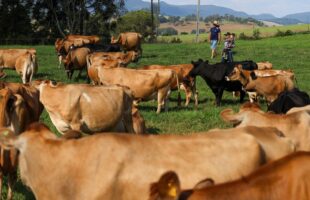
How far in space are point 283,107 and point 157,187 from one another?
23.2 feet

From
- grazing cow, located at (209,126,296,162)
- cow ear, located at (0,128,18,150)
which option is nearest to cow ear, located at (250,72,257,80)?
grazing cow, located at (209,126,296,162)

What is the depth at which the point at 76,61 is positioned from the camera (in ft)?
74.8

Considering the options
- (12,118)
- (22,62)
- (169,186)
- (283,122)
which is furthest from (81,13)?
(169,186)

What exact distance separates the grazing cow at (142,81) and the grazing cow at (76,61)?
7.90 m

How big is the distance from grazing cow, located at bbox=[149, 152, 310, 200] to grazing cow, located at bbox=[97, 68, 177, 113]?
34.5ft

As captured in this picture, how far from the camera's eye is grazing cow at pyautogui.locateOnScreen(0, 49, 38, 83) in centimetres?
2055

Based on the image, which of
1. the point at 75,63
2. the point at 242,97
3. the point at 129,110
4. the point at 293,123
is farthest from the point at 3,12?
the point at 293,123

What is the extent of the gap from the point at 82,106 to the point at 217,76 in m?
8.80

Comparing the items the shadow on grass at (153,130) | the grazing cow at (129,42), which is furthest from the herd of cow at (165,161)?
the grazing cow at (129,42)

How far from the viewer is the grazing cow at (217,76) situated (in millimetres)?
17141

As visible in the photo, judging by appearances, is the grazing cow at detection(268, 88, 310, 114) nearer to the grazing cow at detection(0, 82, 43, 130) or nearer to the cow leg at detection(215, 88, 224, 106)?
the grazing cow at detection(0, 82, 43, 130)

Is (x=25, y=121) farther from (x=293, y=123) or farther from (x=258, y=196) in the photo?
(x=258, y=196)

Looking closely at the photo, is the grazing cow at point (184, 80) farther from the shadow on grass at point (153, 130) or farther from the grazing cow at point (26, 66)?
the grazing cow at point (26, 66)

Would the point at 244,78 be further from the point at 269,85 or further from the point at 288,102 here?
the point at 288,102
